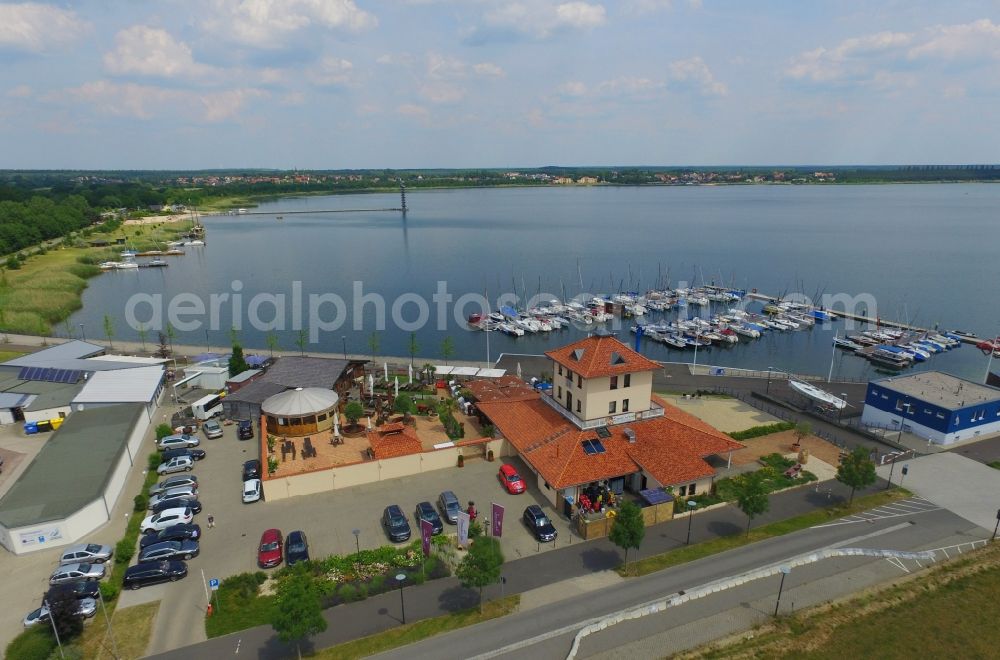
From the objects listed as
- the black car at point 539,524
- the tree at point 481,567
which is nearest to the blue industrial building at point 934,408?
the black car at point 539,524

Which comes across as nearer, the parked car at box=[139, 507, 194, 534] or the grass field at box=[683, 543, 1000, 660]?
the grass field at box=[683, 543, 1000, 660]

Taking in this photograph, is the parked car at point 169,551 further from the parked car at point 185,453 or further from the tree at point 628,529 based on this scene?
the tree at point 628,529

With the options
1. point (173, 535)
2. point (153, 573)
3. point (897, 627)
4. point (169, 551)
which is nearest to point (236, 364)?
point (173, 535)

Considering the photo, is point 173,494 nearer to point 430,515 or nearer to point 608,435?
point 430,515

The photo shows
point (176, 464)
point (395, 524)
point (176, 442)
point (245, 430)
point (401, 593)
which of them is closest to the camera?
point (401, 593)

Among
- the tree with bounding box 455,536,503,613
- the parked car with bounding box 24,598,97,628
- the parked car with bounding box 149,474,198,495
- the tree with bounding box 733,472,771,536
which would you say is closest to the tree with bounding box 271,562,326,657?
the tree with bounding box 455,536,503,613

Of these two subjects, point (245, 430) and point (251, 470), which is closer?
point (251, 470)

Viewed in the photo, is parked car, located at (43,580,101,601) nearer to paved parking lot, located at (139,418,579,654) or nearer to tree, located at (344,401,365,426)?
paved parking lot, located at (139,418,579,654)
